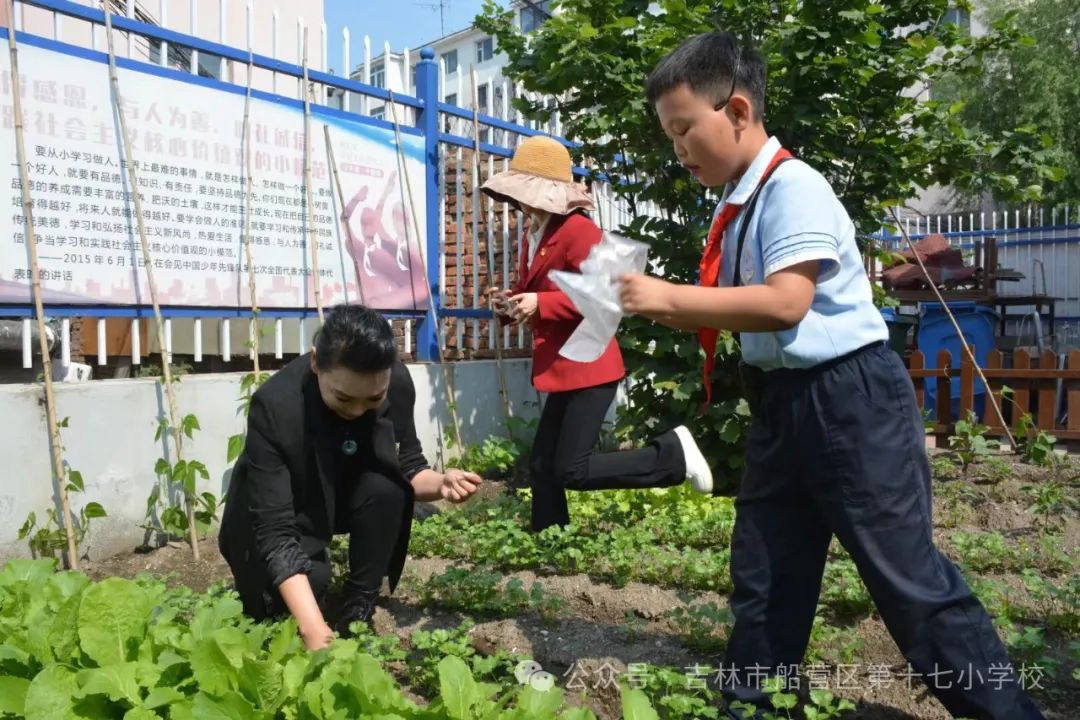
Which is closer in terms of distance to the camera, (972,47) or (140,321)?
(140,321)

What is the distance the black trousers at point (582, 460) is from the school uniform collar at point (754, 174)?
1816mm

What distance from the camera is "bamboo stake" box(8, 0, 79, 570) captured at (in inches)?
148

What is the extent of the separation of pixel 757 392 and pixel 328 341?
1186 millimetres

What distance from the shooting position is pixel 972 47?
5.82 meters

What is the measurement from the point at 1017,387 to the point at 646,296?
22.3ft

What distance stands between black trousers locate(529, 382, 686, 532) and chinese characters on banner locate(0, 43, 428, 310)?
5.77 ft

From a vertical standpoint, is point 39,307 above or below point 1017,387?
above

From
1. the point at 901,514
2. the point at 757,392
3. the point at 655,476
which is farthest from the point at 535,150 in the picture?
the point at 901,514

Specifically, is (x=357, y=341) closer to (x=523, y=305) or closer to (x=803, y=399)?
(x=803, y=399)

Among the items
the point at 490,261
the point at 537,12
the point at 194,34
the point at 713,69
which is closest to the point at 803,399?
the point at 713,69

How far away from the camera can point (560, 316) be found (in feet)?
13.1

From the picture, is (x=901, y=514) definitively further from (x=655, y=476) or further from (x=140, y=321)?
(x=140, y=321)

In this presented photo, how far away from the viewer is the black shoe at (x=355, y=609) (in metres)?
3.16

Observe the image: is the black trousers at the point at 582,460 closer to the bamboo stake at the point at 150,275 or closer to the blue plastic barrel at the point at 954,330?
the bamboo stake at the point at 150,275
